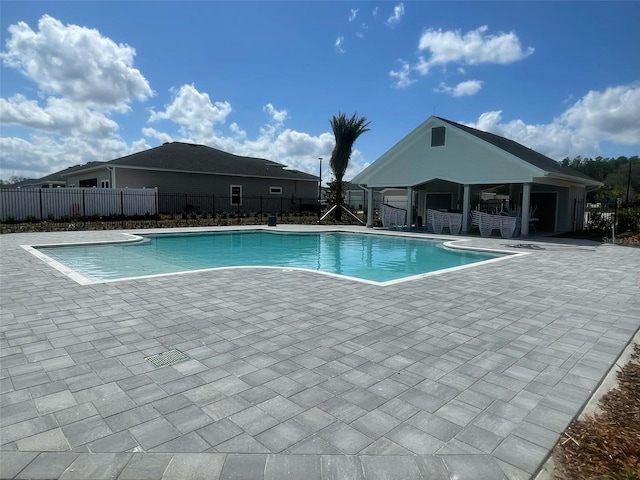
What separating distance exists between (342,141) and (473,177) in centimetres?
999

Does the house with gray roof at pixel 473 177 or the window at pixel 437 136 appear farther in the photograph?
the window at pixel 437 136

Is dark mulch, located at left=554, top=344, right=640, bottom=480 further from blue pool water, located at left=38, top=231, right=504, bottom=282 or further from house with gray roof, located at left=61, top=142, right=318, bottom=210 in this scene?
house with gray roof, located at left=61, top=142, right=318, bottom=210

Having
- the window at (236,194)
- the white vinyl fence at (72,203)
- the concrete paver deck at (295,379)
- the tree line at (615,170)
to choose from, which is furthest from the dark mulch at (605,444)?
the tree line at (615,170)

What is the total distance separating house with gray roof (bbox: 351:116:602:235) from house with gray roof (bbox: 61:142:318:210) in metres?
10.5

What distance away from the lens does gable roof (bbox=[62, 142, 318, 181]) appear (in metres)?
24.5

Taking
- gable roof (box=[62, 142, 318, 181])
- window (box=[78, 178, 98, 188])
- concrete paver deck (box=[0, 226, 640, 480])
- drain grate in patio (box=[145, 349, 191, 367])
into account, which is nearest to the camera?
concrete paver deck (box=[0, 226, 640, 480])

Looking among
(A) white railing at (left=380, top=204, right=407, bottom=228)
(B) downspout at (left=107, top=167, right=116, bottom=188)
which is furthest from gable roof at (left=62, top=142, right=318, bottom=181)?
(A) white railing at (left=380, top=204, right=407, bottom=228)

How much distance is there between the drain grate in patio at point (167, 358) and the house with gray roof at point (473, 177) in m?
15.6

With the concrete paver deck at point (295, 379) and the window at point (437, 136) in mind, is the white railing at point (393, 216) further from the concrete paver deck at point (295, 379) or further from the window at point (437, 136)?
the concrete paver deck at point (295, 379)

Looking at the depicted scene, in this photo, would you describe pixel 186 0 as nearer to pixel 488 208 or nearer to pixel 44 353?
pixel 44 353

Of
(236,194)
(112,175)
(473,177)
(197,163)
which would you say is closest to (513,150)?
(473,177)

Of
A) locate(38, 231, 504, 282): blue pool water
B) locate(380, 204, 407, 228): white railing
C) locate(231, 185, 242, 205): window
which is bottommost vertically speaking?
locate(38, 231, 504, 282): blue pool water

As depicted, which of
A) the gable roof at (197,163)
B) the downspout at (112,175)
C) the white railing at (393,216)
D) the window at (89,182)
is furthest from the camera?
the window at (89,182)

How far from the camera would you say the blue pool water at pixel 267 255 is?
968 centimetres
